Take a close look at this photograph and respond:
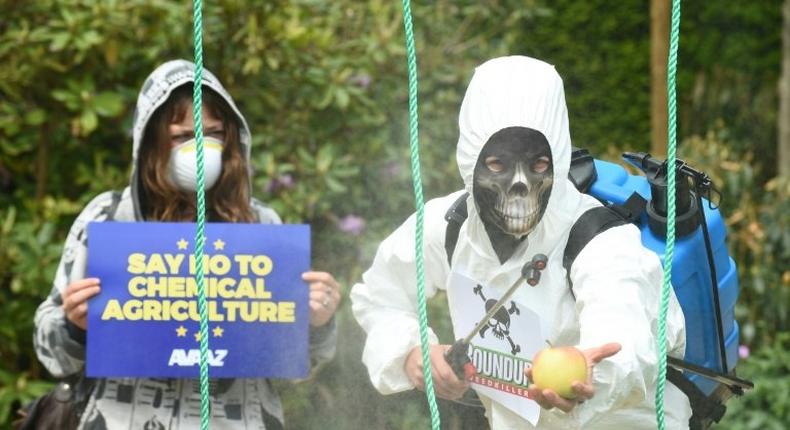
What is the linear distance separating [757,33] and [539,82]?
Answer: 5277mm

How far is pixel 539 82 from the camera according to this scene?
2.81 meters

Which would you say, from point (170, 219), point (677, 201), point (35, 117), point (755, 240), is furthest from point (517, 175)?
point (755, 240)

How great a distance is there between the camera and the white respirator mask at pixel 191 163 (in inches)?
138

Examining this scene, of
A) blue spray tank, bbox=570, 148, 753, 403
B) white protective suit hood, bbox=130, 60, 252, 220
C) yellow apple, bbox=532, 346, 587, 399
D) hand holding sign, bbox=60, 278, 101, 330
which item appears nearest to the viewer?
yellow apple, bbox=532, 346, 587, 399

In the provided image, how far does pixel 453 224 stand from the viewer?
9.91 feet

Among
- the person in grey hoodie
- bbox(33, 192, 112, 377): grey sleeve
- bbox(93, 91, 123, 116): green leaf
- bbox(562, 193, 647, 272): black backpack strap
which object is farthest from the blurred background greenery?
bbox(562, 193, 647, 272): black backpack strap

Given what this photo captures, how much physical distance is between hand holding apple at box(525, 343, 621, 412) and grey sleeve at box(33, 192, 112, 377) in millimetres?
1361

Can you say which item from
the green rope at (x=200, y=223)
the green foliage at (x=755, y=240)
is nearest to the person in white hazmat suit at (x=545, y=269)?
the green rope at (x=200, y=223)

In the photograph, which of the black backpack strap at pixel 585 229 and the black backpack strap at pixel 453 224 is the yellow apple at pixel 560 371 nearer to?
the black backpack strap at pixel 585 229

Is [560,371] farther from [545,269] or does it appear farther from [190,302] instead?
[190,302]

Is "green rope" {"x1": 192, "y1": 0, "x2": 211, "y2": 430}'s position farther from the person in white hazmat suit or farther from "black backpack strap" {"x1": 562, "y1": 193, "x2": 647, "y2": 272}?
"black backpack strap" {"x1": 562, "y1": 193, "x2": 647, "y2": 272}

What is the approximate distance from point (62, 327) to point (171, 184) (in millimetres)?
414

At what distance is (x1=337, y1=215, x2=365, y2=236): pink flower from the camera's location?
5160 mm

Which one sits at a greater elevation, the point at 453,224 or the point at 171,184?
the point at 171,184
